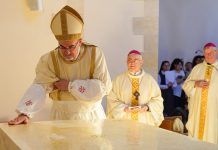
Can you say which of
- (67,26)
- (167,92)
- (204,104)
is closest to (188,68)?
(167,92)

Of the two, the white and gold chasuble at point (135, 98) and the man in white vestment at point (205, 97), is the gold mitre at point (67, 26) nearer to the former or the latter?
the white and gold chasuble at point (135, 98)

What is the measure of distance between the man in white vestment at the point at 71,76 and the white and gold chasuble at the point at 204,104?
2.72 meters

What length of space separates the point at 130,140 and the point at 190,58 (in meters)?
9.13

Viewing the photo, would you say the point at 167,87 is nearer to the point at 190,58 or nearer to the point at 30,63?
the point at 190,58

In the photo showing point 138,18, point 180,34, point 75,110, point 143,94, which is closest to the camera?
point 75,110

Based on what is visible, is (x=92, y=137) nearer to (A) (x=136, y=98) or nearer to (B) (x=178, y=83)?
(A) (x=136, y=98)

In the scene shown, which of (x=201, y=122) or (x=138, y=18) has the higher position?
(x=138, y=18)

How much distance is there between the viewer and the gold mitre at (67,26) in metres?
3.70

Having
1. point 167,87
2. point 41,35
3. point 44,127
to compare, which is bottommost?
point 167,87

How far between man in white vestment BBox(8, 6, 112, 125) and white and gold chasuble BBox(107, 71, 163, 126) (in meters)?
1.64

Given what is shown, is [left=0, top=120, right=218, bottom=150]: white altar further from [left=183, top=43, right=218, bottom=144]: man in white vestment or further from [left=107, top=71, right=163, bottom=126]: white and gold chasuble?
[left=183, top=43, right=218, bottom=144]: man in white vestment

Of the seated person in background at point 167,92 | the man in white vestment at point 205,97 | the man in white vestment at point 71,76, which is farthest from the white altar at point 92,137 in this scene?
the seated person in background at point 167,92

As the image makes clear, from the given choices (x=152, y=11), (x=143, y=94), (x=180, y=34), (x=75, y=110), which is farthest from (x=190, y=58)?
(x=75, y=110)

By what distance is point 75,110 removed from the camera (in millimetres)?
3848
